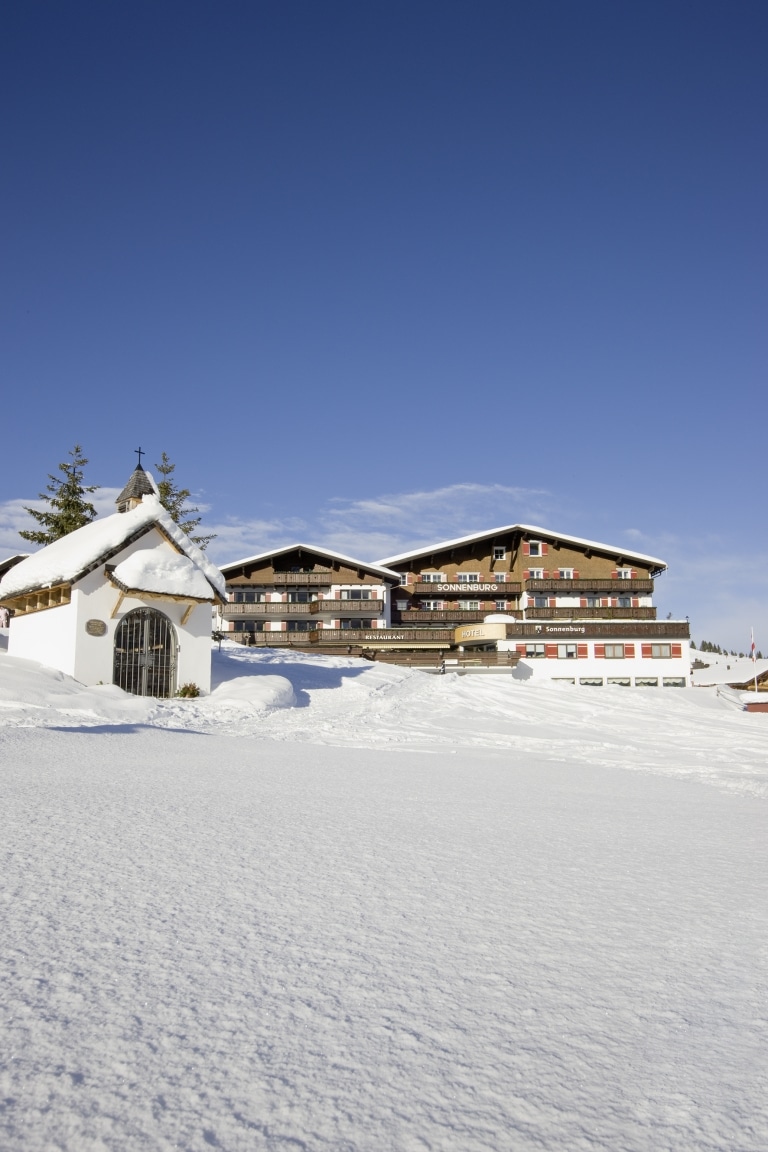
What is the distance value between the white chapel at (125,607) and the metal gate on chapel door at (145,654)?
0.03 meters

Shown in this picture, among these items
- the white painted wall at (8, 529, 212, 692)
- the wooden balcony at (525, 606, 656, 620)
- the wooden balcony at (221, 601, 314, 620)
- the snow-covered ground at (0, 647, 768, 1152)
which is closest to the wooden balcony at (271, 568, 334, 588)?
the wooden balcony at (221, 601, 314, 620)

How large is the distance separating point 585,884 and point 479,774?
5374mm

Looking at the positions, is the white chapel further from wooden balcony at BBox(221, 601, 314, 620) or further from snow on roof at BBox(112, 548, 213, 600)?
wooden balcony at BBox(221, 601, 314, 620)

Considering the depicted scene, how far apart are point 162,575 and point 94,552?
1763 mm

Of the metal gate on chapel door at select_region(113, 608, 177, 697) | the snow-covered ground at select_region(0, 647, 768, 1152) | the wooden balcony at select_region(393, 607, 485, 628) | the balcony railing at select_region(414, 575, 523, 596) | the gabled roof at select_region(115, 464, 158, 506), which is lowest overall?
the snow-covered ground at select_region(0, 647, 768, 1152)

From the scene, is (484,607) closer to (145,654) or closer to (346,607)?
(346,607)

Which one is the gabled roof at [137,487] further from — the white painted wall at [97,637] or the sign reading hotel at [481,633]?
the sign reading hotel at [481,633]

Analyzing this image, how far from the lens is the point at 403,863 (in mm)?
4781

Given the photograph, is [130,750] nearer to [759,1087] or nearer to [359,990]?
[359,990]

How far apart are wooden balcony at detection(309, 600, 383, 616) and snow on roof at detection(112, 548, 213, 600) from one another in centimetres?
2755

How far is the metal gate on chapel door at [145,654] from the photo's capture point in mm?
20219

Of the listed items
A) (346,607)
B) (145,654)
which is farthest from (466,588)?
(145,654)

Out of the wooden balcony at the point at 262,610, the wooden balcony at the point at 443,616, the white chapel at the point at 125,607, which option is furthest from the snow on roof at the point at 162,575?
the wooden balcony at the point at 443,616

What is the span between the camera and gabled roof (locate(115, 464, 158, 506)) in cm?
2455
